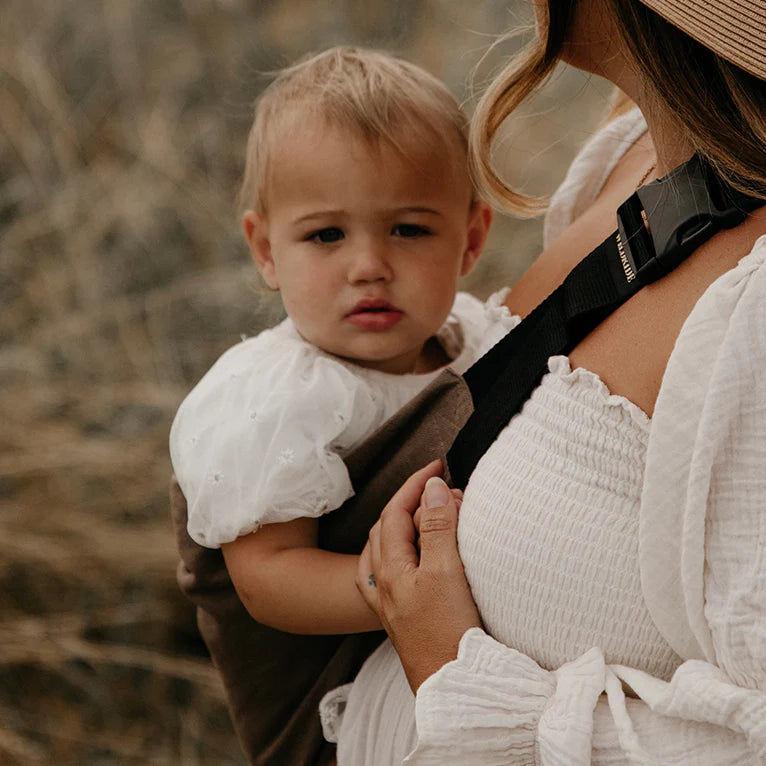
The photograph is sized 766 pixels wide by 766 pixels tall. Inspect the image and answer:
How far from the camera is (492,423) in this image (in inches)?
50.8

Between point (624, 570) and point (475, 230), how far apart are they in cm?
84

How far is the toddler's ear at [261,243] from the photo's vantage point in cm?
174

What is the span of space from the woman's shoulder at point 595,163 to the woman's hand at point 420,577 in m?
0.55

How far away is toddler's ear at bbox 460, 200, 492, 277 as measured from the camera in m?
1.79

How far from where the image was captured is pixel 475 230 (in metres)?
1.82

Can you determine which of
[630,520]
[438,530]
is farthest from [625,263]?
[438,530]

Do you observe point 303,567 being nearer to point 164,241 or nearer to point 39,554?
point 39,554

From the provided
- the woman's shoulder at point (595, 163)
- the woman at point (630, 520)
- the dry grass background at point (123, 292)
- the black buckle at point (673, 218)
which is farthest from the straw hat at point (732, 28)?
the dry grass background at point (123, 292)

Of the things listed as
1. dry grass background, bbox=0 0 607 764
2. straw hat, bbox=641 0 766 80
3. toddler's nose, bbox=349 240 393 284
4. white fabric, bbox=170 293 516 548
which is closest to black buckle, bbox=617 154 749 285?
straw hat, bbox=641 0 766 80

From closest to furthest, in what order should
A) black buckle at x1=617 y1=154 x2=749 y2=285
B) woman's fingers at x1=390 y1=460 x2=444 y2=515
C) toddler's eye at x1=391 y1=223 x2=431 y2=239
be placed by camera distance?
1. black buckle at x1=617 y1=154 x2=749 y2=285
2. woman's fingers at x1=390 y1=460 x2=444 y2=515
3. toddler's eye at x1=391 y1=223 x2=431 y2=239

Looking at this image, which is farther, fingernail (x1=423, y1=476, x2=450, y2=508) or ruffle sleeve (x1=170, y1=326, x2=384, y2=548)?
ruffle sleeve (x1=170, y1=326, x2=384, y2=548)

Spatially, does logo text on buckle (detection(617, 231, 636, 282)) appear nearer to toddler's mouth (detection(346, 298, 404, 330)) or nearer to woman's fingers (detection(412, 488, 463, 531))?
woman's fingers (detection(412, 488, 463, 531))

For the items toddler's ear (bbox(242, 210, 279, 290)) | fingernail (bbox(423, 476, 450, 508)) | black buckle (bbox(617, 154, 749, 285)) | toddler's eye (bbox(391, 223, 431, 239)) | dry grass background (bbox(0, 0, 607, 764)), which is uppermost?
black buckle (bbox(617, 154, 749, 285))

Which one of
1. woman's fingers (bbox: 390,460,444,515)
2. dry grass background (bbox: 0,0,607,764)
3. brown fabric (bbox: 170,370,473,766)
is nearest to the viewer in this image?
woman's fingers (bbox: 390,460,444,515)
